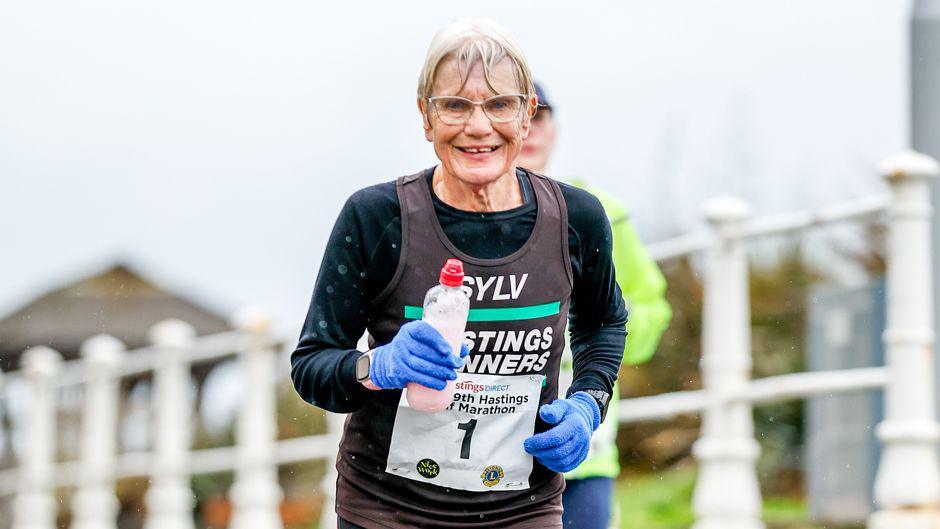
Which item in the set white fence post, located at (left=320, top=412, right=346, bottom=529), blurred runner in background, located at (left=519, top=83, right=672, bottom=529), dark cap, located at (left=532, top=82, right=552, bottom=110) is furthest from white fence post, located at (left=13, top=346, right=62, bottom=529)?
dark cap, located at (left=532, top=82, right=552, bottom=110)

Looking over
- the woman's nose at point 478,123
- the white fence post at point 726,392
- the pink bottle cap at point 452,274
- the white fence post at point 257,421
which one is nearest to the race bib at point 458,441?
the pink bottle cap at point 452,274

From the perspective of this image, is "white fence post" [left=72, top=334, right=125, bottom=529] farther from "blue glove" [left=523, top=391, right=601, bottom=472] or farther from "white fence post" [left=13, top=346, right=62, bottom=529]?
"blue glove" [left=523, top=391, right=601, bottom=472]

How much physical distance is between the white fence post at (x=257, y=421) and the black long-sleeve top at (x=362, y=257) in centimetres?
772

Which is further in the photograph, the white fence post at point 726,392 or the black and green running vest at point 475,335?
the white fence post at point 726,392

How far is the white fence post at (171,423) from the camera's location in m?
12.5

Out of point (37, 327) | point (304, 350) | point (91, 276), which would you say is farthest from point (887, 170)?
point (91, 276)

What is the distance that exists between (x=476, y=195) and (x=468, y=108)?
0.62 ft

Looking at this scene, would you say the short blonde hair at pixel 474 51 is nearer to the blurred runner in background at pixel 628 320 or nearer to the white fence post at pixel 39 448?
the blurred runner in background at pixel 628 320

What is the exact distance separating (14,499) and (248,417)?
7194 millimetres

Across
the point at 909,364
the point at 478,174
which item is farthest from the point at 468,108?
the point at 909,364

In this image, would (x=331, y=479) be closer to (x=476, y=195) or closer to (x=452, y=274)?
(x=476, y=195)

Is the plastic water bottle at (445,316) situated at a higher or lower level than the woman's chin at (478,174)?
lower

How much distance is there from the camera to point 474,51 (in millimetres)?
3326

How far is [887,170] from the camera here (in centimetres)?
680
